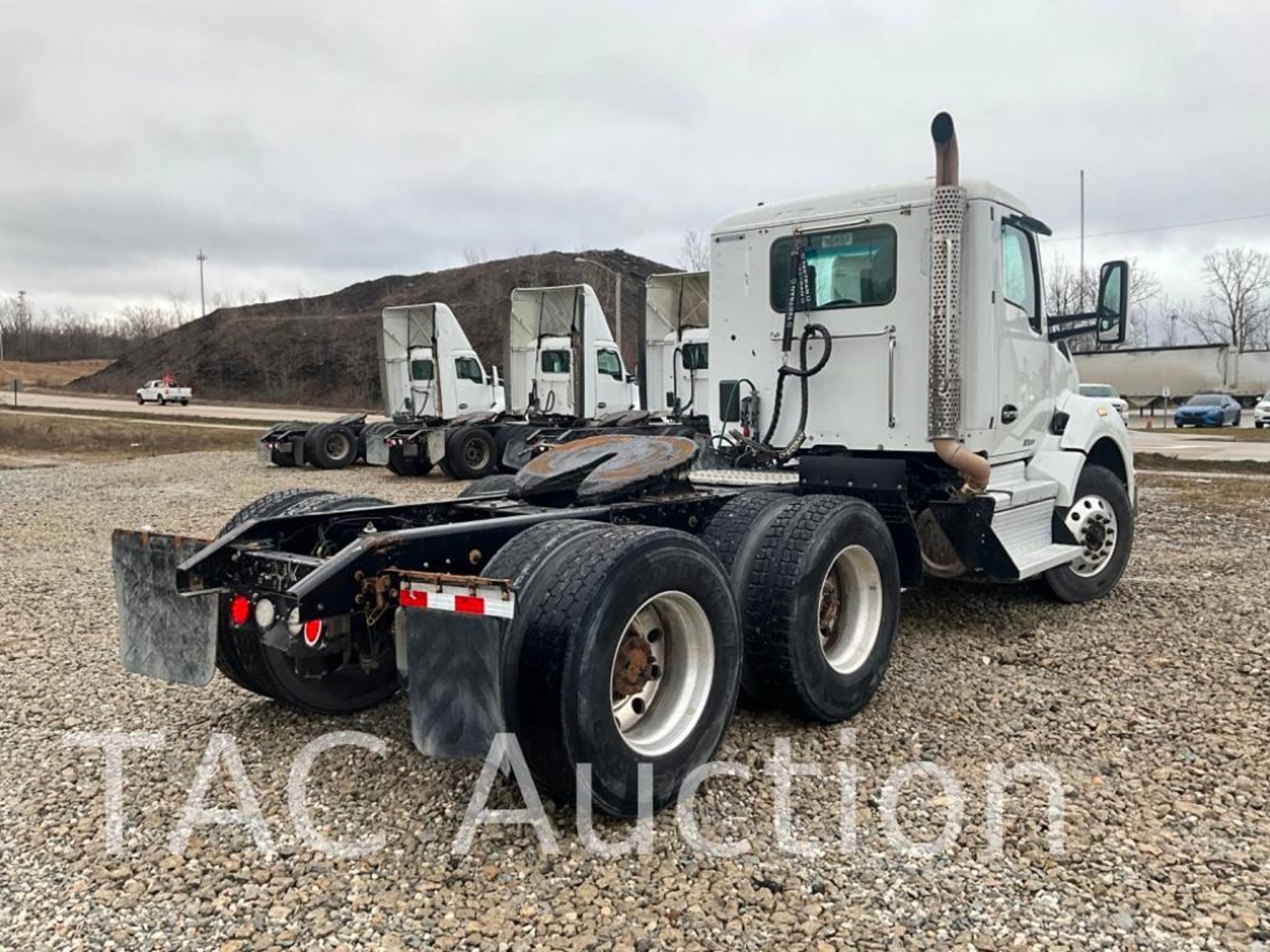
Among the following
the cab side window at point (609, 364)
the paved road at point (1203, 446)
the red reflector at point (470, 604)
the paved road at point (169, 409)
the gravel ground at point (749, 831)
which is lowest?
the gravel ground at point (749, 831)

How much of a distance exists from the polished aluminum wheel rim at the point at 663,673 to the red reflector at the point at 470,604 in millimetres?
622

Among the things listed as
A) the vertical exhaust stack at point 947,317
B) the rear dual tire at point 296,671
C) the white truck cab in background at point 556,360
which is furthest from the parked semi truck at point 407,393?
the rear dual tire at point 296,671

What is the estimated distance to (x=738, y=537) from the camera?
4.59 meters

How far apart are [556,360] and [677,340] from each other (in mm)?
2736

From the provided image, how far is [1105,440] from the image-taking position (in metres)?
7.20

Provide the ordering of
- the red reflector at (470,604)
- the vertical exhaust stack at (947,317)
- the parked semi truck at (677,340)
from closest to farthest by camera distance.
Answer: the red reflector at (470,604) → the vertical exhaust stack at (947,317) → the parked semi truck at (677,340)

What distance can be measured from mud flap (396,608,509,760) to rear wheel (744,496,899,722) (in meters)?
1.52

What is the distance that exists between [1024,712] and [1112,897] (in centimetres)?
171

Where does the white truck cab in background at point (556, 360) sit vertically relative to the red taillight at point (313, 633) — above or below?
above

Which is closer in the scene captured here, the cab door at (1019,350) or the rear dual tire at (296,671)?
the rear dual tire at (296,671)

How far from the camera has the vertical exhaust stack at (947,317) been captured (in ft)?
17.8

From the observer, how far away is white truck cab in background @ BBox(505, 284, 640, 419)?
18562 mm

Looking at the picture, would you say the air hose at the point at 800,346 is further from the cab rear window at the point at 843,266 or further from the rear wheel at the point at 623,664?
the rear wheel at the point at 623,664

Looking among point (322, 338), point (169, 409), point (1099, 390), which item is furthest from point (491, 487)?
point (322, 338)
